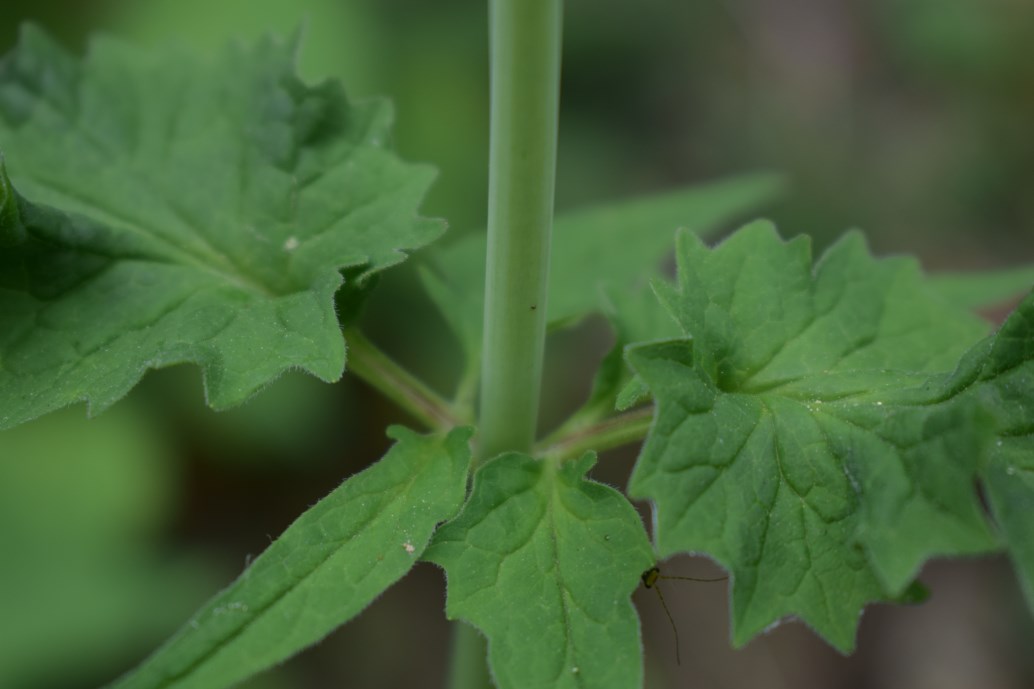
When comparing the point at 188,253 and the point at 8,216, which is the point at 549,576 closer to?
the point at 188,253

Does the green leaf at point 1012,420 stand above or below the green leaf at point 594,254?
above

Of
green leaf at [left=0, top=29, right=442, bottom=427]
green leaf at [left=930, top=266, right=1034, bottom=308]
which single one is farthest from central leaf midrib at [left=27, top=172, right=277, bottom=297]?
green leaf at [left=930, top=266, right=1034, bottom=308]

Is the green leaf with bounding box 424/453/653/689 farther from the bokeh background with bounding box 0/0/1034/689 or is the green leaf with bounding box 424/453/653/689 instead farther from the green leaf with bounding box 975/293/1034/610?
the bokeh background with bounding box 0/0/1034/689

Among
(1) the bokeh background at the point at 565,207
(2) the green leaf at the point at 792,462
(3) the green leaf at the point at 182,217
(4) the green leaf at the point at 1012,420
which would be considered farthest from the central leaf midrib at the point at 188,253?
(4) the green leaf at the point at 1012,420

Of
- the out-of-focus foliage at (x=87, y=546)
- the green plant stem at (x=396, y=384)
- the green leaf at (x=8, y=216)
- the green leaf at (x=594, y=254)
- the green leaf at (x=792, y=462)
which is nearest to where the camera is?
the green leaf at (x=792, y=462)

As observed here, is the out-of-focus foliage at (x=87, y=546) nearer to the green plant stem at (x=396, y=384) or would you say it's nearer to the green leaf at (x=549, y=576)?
the green plant stem at (x=396, y=384)

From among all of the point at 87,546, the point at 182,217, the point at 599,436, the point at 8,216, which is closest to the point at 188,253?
the point at 182,217

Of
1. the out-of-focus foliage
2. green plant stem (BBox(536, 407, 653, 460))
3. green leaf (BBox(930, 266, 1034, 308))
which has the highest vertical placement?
green leaf (BBox(930, 266, 1034, 308))
